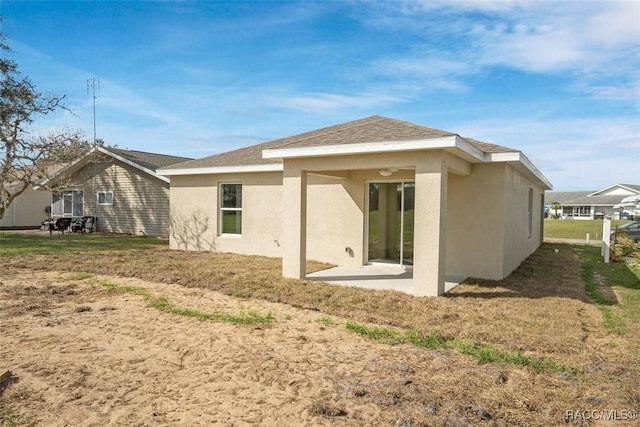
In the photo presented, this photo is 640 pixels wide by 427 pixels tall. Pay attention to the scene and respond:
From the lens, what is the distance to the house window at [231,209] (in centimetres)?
1457

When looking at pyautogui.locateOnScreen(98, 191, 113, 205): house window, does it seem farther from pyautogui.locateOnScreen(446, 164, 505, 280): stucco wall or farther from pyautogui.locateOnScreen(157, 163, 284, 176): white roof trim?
pyautogui.locateOnScreen(446, 164, 505, 280): stucco wall

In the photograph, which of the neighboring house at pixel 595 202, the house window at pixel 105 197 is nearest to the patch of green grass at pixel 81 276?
the house window at pixel 105 197

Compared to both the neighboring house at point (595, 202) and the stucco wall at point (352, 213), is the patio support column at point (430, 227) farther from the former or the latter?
the neighboring house at point (595, 202)

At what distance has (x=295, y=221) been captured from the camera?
9.64 m

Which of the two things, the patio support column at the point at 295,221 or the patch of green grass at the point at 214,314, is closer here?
the patch of green grass at the point at 214,314

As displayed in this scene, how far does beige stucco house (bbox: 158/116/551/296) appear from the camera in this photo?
26.8 feet

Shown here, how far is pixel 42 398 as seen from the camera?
3824mm

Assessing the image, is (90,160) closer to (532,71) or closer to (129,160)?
(129,160)

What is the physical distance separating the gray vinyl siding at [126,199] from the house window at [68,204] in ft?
2.08

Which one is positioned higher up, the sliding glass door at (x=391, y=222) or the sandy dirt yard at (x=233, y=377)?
the sliding glass door at (x=391, y=222)

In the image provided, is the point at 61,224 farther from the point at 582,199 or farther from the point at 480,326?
the point at 582,199

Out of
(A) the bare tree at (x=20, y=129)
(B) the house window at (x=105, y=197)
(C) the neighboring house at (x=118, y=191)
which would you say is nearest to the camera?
(A) the bare tree at (x=20, y=129)

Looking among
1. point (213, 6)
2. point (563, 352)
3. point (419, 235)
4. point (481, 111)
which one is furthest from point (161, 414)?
point (481, 111)

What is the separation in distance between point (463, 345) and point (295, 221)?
5.19 meters
